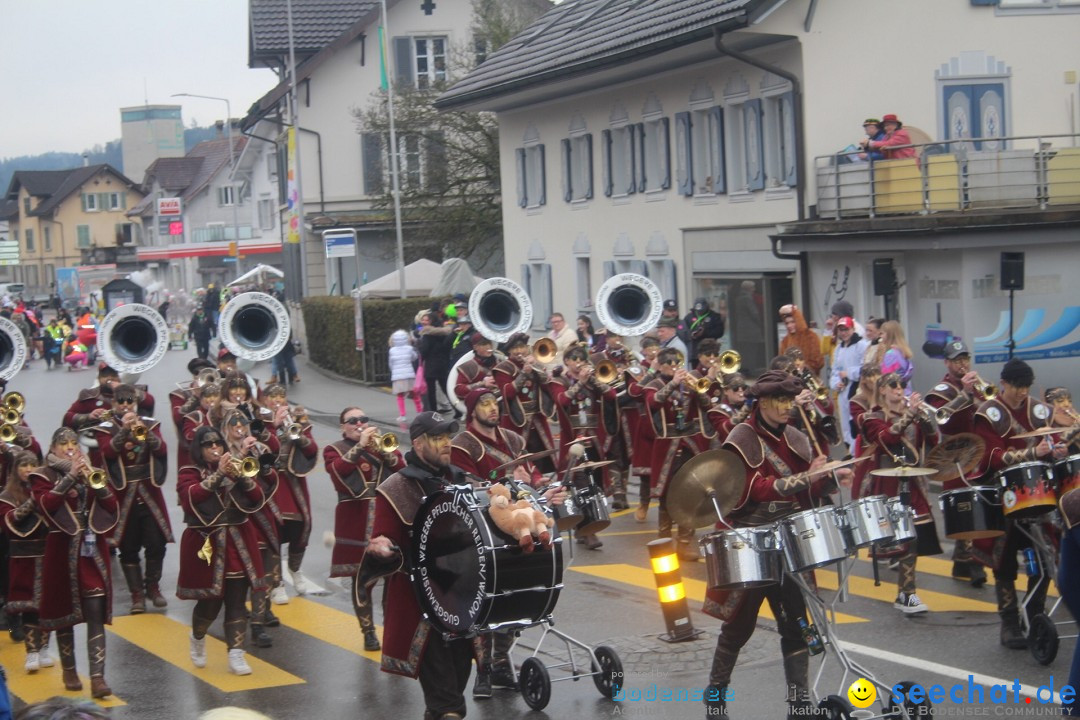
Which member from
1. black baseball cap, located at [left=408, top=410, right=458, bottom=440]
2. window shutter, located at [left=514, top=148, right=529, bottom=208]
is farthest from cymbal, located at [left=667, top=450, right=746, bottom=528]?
window shutter, located at [left=514, top=148, right=529, bottom=208]

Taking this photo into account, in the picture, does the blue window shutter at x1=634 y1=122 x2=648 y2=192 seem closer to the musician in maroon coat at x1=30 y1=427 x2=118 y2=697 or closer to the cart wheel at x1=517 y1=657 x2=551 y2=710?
the musician in maroon coat at x1=30 y1=427 x2=118 y2=697

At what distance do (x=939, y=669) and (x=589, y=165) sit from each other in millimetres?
22053

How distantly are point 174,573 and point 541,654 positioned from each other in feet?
16.2

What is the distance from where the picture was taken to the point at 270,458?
1064 cm

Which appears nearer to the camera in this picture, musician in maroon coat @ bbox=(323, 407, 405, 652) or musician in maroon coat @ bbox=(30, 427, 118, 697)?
musician in maroon coat @ bbox=(30, 427, 118, 697)

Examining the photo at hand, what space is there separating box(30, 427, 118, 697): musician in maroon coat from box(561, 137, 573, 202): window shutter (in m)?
22.2

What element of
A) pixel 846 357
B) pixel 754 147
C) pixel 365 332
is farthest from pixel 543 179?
pixel 846 357

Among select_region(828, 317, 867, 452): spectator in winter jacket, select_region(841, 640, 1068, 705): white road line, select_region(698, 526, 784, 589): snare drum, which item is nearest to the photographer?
select_region(698, 526, 784, 589): snare drum

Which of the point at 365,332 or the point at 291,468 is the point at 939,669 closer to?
the point at 291,468

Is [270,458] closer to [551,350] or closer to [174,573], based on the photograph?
[174,573]

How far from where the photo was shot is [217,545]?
387 inches

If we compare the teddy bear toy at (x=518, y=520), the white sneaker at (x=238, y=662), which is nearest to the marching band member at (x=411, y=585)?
the teddy bear toy at (x=518, y=520)

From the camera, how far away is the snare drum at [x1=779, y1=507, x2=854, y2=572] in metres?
7.24

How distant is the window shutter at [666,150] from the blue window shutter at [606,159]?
225cm
